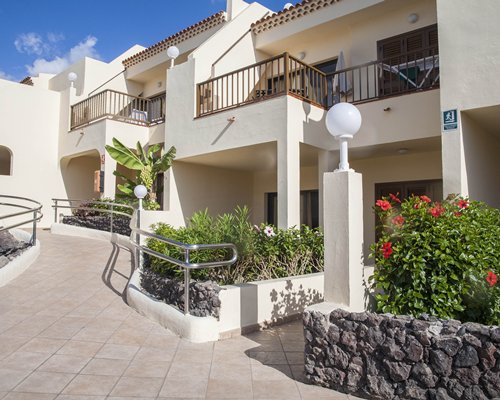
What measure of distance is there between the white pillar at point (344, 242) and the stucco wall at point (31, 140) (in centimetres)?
1409

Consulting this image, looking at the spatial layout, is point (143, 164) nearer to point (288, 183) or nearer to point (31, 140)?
point (288, 183)

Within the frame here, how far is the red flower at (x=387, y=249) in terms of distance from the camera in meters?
4.06

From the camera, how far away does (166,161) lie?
11.7m

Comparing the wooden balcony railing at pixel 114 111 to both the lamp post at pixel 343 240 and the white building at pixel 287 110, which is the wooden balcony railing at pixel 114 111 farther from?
the lamp post at pixel 343 240

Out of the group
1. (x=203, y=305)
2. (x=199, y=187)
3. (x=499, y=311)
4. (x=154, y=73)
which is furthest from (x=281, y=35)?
(x=499, y=311)

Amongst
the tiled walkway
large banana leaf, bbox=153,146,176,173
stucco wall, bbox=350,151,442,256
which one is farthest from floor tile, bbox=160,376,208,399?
large banana leaf, bbox=153,146,176,173

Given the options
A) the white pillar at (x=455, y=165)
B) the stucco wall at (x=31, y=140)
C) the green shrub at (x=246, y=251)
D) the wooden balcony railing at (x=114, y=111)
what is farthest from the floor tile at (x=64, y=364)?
the stucco wall at (x=31, y=140)

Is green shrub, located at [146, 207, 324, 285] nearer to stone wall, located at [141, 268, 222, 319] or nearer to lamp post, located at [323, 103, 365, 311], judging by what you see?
stone wall, located at [141, 268, 222, 319]

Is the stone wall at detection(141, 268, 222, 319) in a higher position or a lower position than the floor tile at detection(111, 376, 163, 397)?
higher

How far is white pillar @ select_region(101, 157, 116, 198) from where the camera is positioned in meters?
13.2

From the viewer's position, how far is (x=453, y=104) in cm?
696

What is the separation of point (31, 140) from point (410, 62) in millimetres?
13663

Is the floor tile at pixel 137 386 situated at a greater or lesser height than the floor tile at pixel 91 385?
lesser

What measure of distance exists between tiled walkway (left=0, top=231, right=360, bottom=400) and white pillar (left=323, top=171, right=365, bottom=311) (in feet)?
3.24
